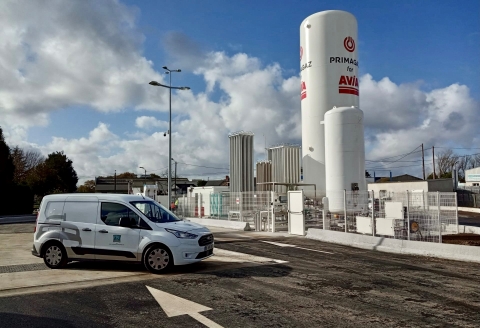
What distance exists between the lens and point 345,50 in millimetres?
24500

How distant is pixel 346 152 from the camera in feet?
68.7

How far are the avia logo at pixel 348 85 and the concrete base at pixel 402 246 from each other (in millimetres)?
10768

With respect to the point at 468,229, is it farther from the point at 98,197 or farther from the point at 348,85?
the point at 98,197

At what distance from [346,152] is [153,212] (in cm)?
1345

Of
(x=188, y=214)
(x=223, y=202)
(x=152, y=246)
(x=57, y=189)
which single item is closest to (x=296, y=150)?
(x=223, y=202)

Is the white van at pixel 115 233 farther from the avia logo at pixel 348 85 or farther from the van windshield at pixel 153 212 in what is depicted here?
the avia logo at pixel 348 85

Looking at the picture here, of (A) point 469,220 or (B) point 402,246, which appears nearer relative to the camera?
(B) point 402,246

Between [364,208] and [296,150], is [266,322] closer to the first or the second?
[364,208]

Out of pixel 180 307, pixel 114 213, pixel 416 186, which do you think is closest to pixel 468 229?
→ pixel 114 213

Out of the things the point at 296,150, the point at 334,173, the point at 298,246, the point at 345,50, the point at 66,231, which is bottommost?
the point at 298,246

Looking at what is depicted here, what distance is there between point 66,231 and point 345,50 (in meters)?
20.0

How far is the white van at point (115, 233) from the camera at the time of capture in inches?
367

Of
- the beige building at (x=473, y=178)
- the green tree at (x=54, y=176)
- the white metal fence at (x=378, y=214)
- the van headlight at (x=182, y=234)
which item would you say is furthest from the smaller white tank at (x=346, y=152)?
the green tree at (x=54, y=176)

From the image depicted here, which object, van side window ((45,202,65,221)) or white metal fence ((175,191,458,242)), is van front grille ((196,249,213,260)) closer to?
van side window ((45,202,65,221))
